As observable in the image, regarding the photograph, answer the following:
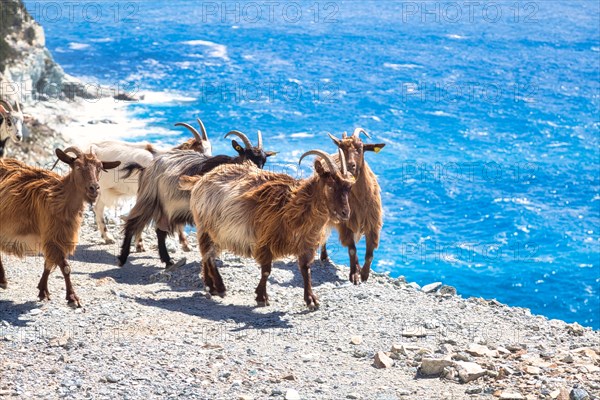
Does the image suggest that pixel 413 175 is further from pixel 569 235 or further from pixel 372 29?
pixel 372 29

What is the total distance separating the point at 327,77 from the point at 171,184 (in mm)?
33576

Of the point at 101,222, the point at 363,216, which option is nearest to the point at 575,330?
the point at 363,216

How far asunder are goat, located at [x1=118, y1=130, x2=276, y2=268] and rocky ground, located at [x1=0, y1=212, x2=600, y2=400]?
28.9 inches

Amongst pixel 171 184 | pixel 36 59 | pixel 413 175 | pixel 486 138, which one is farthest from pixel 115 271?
pixel 486 138

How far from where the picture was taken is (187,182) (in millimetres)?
11719

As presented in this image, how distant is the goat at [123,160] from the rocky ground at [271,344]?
6.64 ft

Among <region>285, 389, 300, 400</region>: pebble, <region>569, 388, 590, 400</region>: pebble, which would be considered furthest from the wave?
<region>569, 388, 590, 400</region>: pebble

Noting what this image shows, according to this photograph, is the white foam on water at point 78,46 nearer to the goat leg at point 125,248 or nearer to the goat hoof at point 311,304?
the goat leg at point 125,248

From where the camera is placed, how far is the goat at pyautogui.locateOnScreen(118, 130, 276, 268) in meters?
12.5

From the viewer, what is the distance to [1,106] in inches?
611

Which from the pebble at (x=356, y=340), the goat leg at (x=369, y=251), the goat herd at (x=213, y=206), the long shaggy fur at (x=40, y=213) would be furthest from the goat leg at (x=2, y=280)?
Answer: the goat leg at (x=369, y=251)

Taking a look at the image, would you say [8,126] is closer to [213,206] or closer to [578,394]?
[213,206]

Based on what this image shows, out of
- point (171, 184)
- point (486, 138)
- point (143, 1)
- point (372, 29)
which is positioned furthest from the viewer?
point (143, 1)

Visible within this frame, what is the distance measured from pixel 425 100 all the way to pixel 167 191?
30.5 meters
